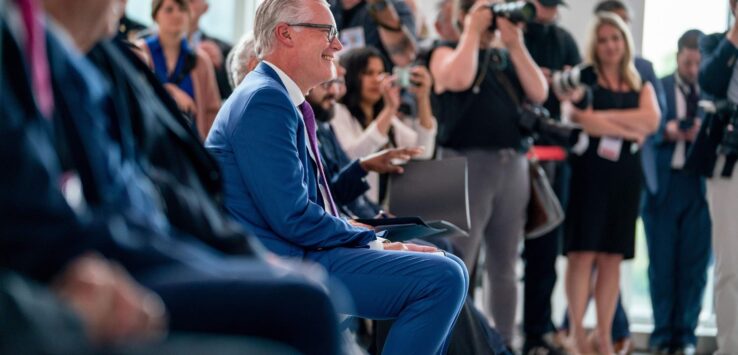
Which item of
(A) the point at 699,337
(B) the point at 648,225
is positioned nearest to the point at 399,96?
(B) the point at 648,225

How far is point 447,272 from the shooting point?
9.73 feet

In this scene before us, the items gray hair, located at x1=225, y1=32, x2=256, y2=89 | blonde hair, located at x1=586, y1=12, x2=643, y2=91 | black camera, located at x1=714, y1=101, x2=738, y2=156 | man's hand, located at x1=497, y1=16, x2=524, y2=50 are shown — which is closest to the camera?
gray hair, located at x1=225, y1=32, x2=256, y2=89

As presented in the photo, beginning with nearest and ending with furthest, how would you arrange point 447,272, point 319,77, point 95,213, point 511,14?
point 95,213 < point 447,272 < point 319,77 < point 511,14

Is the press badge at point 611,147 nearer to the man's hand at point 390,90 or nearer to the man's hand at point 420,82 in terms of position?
the man's hand at point 420,82

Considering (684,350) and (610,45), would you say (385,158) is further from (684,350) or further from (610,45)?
(684,350)

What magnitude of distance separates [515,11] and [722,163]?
968 mm

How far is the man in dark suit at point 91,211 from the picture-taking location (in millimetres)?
1392

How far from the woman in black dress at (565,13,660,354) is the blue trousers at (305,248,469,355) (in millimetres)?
2600

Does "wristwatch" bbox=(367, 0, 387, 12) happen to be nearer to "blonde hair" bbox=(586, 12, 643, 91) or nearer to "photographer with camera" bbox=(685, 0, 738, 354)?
"blonde hair" bbox=(586, 12, 643, 91)

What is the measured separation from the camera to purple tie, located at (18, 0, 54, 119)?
1437 millimetres

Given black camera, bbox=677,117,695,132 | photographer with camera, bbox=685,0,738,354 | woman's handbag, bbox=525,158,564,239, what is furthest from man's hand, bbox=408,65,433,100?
black camera, bbox=677,117,695,132

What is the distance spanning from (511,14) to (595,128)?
86cm

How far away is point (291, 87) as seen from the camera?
10.4 ft

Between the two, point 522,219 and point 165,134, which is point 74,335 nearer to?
point 165,134
